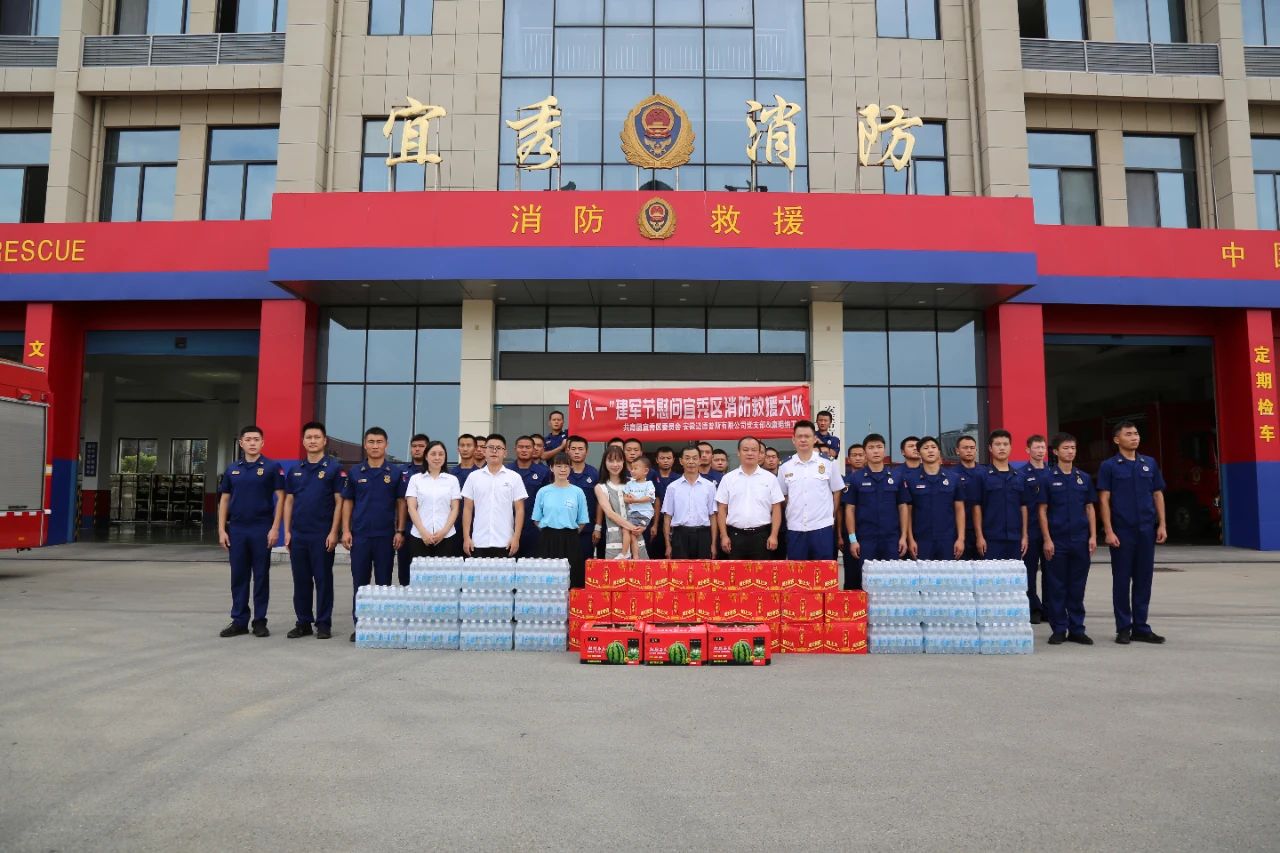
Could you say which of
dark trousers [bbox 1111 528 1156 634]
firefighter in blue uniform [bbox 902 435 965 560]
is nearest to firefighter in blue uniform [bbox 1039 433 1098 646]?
dark trousers [bbox 1111 528 1156 634]

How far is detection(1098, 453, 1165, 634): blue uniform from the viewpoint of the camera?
7.66m

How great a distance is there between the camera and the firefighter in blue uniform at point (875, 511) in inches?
332

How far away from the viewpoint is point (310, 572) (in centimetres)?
783

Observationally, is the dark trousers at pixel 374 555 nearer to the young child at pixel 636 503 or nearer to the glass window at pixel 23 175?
the young child at pixel 636 503

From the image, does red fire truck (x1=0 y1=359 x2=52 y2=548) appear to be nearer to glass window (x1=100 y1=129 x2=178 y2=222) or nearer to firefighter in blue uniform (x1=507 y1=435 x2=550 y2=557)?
glass window (x1=100 y1=129 x2=178 y2=222)

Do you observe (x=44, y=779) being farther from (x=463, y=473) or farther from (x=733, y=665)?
(x=463, y=473)

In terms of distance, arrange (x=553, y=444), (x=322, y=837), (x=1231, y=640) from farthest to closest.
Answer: (x=553, y=444)
(x=1231, y=640)
(x=322, y=837)

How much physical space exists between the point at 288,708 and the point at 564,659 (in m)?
2.38

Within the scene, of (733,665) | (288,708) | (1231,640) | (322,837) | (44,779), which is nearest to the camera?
(322,837)

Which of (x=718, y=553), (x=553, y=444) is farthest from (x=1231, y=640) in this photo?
(x=553, y=444)

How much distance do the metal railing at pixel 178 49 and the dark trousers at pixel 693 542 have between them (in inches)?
648

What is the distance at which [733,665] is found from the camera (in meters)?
6.66

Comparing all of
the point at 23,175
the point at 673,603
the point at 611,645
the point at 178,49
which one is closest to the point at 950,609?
the point at 673,603

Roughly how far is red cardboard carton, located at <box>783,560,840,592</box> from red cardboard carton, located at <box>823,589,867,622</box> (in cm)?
11
